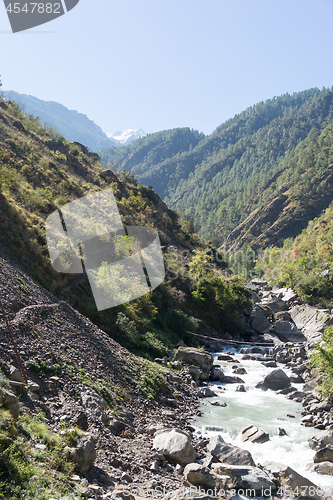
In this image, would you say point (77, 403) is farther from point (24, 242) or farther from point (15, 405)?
point (24, 242)

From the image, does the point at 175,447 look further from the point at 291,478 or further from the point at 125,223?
the point at 125,223

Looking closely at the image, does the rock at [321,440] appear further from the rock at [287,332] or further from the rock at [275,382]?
the rock at [287,332]

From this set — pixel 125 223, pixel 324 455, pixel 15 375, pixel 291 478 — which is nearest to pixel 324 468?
pixel 324 455

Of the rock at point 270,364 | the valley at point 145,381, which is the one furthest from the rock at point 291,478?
the rock at point 270,364

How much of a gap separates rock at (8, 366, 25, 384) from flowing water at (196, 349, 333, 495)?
27.8ft

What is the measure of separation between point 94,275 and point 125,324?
5089 millimetres

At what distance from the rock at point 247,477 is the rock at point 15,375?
672 centimetres

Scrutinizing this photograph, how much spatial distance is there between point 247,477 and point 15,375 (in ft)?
25.1

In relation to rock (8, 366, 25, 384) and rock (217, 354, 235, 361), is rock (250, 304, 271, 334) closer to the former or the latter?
rock (217, 354, 235, 361)

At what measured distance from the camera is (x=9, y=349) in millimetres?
10742

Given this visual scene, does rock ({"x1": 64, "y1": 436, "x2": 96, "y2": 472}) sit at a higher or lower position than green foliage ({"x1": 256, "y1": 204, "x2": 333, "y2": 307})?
higher

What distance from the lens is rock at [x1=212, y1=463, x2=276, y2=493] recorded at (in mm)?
10203

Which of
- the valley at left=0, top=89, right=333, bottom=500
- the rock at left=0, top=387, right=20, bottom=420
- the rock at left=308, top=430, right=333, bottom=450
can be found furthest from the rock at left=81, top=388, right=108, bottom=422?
the rock at left=308, top=430, right=333, bottom=450

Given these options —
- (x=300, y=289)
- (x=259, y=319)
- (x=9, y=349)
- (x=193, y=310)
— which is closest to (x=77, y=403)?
(x=9, y=349)
